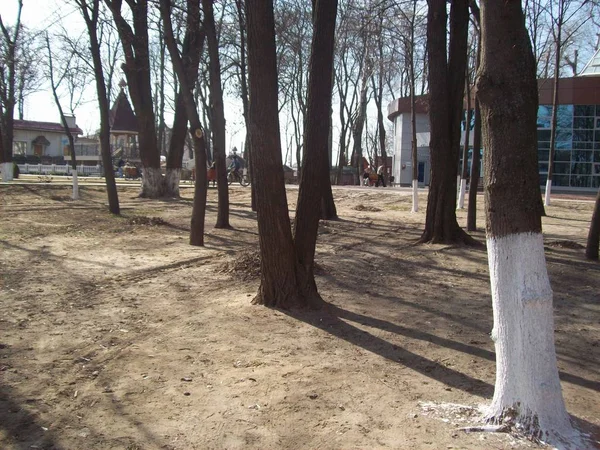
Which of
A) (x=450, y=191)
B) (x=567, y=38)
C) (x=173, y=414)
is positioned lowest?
(x=173, y=414)

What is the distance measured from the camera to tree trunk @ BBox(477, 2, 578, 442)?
349 cm

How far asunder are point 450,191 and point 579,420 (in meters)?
7.19

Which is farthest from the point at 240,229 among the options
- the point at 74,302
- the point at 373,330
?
the point at 373,330

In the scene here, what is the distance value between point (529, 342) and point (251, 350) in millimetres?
2520

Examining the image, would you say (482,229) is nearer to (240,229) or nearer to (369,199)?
(240,229)

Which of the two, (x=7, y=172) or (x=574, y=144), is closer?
(x=7, y=172)

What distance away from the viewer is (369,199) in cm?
2162

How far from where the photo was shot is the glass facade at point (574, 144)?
3431 cm

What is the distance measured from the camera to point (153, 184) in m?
21.2

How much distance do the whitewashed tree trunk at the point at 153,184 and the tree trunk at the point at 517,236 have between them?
61.0 feet

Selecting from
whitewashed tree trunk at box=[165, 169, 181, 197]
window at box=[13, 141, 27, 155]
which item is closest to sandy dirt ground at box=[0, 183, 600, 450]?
whitewashed tree trunk at box=[165, 169, 181, 197]

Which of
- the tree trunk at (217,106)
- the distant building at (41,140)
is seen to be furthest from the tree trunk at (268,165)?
the distant building at (41,140)

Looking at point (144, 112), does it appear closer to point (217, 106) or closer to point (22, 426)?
point (217, 106)

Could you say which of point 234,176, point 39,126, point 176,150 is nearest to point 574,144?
point 234,176
